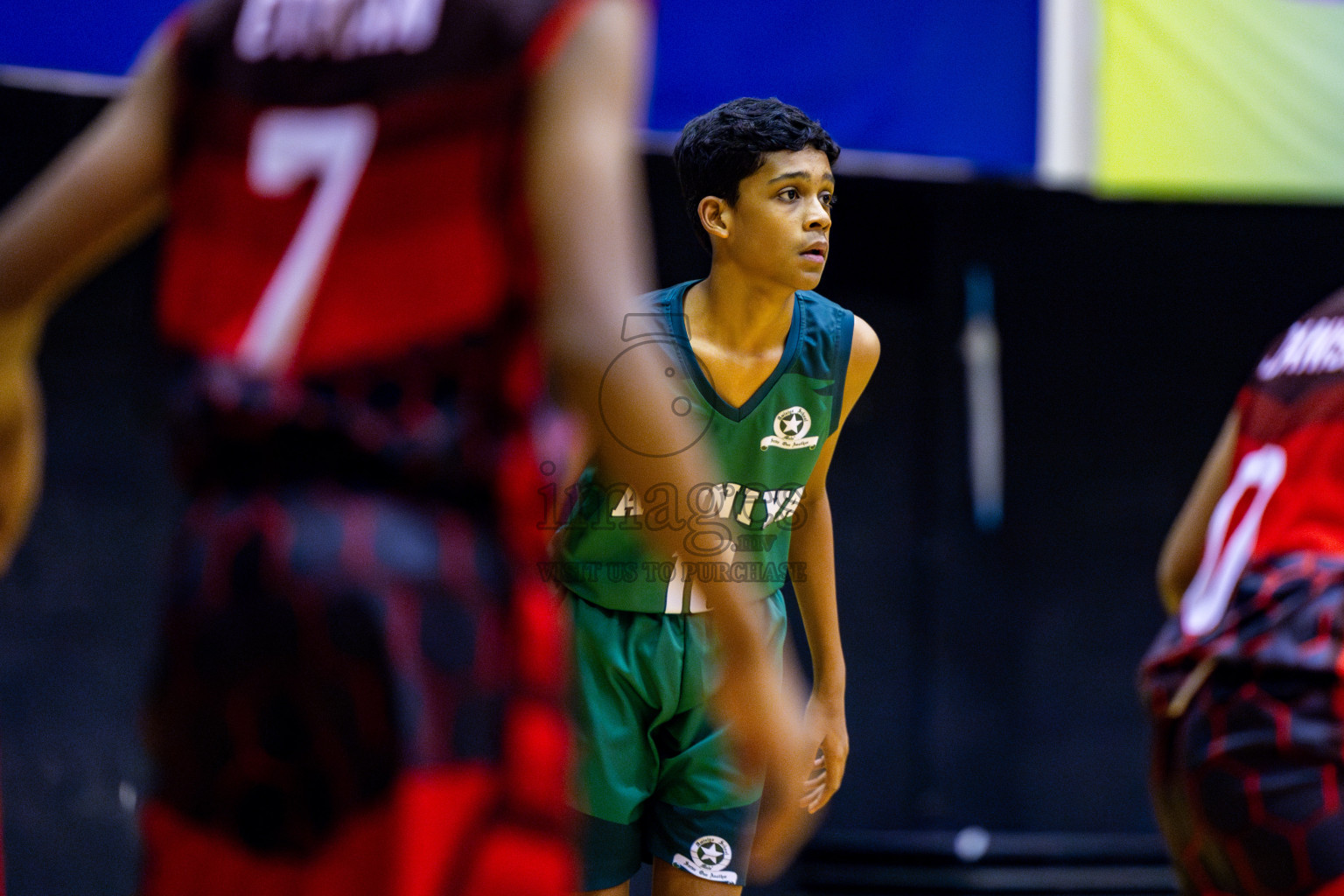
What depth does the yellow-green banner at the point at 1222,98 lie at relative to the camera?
4.71 m

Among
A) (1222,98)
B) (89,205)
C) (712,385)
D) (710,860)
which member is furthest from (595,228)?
(1222,98)

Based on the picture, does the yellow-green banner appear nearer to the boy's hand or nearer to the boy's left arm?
the boy's left arm

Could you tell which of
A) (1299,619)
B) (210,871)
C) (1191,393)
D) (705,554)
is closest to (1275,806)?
(1299,619)

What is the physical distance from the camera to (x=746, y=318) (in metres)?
2.72

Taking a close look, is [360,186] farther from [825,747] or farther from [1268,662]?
[825,747]

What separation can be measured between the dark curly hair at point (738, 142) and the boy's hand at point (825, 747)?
1.00 meters

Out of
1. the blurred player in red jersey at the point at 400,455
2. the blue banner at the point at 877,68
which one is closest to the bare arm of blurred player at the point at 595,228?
the blurred player in red jersey at the point at 400,455

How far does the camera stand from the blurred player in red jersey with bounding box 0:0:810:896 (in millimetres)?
1168

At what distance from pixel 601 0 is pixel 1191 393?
18.4 ft

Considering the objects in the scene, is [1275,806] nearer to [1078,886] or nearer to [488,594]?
[488,594]

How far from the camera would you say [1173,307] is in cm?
624

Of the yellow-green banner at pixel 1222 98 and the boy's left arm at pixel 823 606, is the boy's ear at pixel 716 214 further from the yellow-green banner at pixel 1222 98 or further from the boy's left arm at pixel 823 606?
the yellow-green banner at pixel 1222 98

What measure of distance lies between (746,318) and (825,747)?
0.85 meters

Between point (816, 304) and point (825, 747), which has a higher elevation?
point (816, 304)
